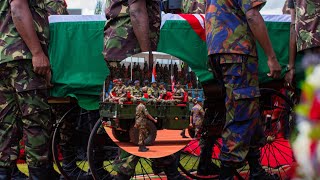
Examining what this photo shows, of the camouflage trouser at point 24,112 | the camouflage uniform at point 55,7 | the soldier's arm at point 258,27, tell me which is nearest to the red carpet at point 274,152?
the soldier's arm at point 258,27

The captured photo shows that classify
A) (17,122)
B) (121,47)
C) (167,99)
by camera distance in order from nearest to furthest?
(167,99) → (121,47) → (17,122)

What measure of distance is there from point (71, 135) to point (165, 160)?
117 cm

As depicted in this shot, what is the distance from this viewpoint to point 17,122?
9.82 feet

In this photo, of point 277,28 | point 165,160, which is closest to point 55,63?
point 165,160

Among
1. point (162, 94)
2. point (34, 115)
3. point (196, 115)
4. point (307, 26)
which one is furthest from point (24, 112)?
point (307, 26)

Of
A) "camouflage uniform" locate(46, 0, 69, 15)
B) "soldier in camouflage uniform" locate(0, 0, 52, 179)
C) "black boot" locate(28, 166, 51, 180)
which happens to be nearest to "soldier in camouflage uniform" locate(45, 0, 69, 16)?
"camouflage uniform" locate(46, 0, 69, 15)

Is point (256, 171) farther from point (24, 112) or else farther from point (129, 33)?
point (24, 112)

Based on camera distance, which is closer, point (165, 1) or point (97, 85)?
point (97, 85)

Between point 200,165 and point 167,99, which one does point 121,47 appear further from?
point 200,165

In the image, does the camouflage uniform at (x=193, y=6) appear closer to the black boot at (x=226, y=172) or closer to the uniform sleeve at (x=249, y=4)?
the uniform sleeve at (x=249, y=4)

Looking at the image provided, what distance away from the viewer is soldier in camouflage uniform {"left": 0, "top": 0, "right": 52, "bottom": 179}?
2760mm

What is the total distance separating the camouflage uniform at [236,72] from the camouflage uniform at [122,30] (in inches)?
14.0

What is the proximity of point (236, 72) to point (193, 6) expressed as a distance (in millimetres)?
2291

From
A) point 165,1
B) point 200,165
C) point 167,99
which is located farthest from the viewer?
point 165,1
